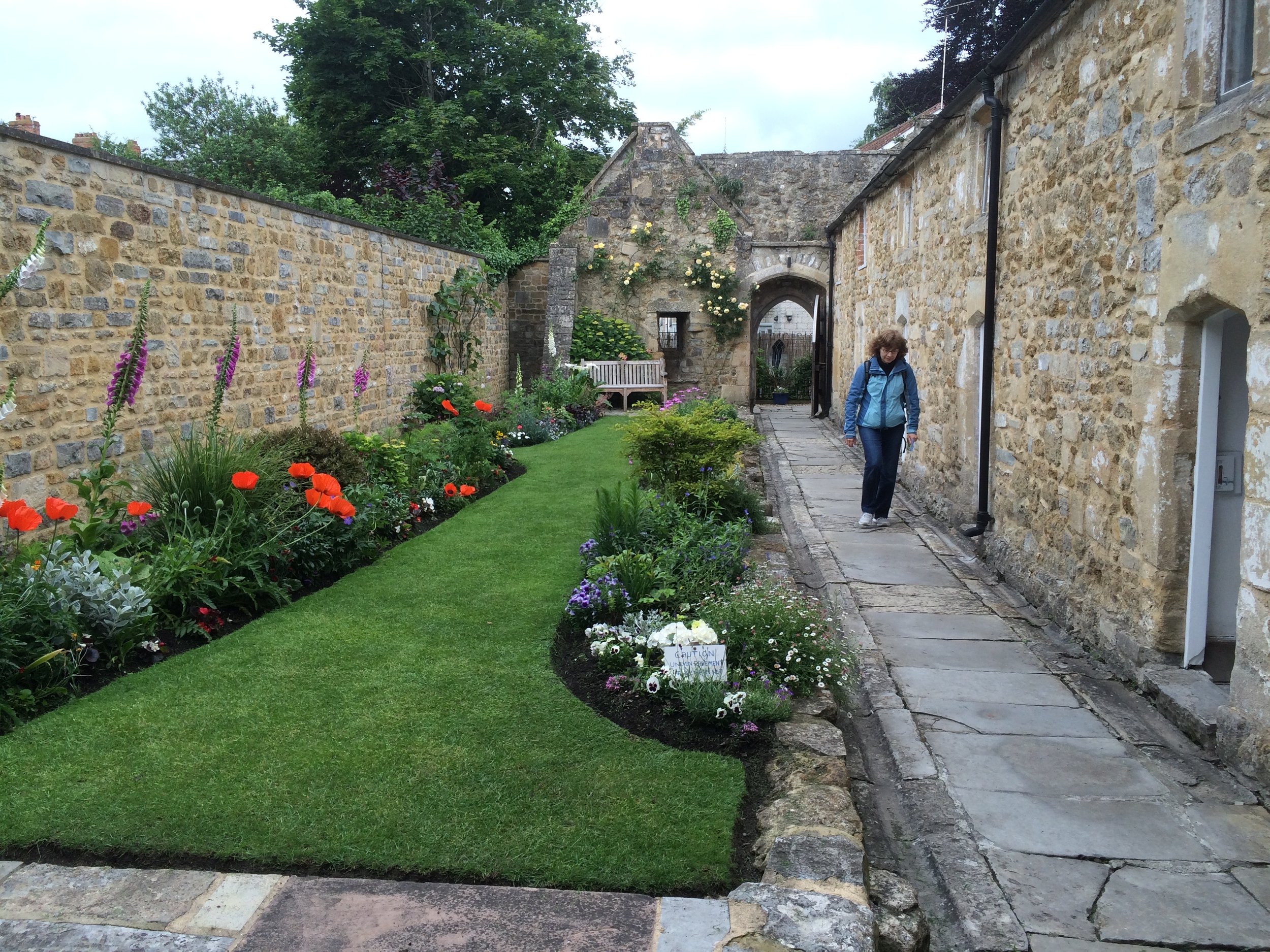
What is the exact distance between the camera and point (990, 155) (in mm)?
7051

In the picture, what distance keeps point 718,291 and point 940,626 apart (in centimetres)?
1380

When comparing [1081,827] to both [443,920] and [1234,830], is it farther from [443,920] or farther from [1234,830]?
[443,920]

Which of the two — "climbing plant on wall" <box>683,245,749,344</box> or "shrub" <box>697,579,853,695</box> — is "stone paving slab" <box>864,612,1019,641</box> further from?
"climbing plant on wall" <box>683,245,749,344</box>

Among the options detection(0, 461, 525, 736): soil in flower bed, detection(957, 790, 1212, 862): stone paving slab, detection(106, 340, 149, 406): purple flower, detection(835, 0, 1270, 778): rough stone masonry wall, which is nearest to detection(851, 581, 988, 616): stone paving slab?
detection(835, 0, 1270, 778): rough stone masonry wall

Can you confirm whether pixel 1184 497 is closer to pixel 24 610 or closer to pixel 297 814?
pixel 297 814

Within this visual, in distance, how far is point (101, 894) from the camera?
2713mm

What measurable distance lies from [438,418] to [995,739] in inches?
367

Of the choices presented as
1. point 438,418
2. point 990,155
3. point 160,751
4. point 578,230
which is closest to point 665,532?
point 160,751

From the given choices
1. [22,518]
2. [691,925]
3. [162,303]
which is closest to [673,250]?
[162,303]

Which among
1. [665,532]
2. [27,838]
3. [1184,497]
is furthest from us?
[665,532]

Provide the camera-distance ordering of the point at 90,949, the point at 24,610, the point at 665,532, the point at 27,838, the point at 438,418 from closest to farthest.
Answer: the point at 90,949, the point at 27,838, the point at 24,610, the point at 665,532, the point at 438,418

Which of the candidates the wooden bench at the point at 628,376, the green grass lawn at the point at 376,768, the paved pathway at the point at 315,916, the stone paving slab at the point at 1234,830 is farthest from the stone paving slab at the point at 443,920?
the wooden bench at the point at 628,376

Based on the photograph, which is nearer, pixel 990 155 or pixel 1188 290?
pixel 1188 290

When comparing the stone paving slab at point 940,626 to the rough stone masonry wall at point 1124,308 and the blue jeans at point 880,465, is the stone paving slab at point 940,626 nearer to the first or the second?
the rough stone masonry wall at point 1124,308
